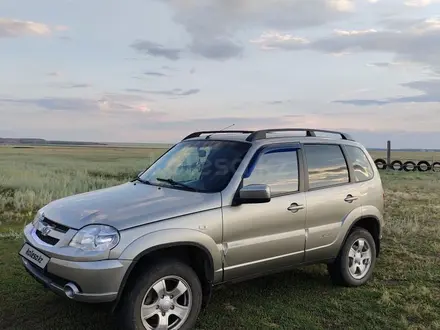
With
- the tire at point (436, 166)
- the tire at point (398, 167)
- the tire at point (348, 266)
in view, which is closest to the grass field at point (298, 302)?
the tire at point (348, 266)

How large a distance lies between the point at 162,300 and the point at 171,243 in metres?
0.50

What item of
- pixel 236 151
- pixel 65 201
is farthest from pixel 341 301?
pixel 65 201

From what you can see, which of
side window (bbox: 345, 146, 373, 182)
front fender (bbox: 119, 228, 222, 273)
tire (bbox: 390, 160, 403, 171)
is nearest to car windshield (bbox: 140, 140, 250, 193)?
front fender (bbox: 119, 228, 222, 273)

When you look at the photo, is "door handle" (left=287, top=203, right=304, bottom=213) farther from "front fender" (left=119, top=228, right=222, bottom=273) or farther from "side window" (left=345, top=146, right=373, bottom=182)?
"side window" (left=345, top=146, right=373, bottom=182)

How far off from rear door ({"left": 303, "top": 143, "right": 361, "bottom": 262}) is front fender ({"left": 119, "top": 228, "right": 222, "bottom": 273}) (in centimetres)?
130

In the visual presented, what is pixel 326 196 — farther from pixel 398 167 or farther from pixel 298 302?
pixel 398 167

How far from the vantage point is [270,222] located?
467cm

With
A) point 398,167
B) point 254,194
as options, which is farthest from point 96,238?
point 398,167

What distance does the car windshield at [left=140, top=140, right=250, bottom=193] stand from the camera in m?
4.63

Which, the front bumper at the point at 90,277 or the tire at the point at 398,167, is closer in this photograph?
the front bumper at the point at 90,277

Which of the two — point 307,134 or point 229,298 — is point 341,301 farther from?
point 307,134

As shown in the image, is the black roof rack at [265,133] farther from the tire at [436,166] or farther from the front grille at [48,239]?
the tire at [436,166]

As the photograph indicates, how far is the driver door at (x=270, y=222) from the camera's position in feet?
14.5

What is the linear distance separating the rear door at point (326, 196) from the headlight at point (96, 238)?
7.33ft
